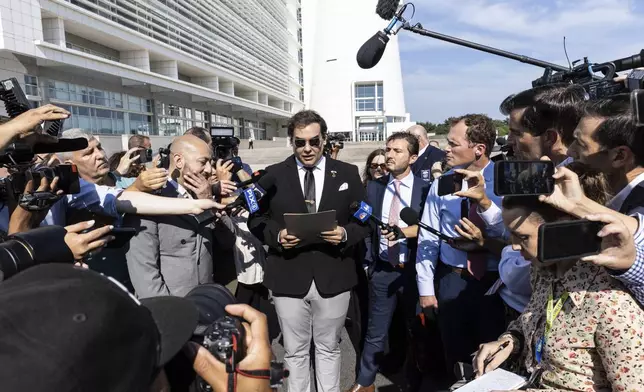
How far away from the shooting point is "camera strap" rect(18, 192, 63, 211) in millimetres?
1907

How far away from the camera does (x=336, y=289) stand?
285cm

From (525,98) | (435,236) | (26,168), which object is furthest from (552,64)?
(26,168)

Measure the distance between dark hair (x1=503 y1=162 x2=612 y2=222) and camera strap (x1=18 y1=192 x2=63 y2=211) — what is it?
6.31 feet

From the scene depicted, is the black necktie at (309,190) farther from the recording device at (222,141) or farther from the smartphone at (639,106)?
the smartphone at (639,106)

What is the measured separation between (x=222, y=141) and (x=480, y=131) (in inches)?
91.5

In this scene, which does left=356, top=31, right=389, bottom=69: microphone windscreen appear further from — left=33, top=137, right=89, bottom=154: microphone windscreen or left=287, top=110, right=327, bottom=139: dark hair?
left=33, top=137, right=89, bottom=154: microphone windscreen

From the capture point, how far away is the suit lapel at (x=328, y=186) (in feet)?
9.73

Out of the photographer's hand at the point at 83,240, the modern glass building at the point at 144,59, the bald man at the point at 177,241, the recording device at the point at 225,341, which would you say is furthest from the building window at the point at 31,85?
the recording device at the point at 225,341

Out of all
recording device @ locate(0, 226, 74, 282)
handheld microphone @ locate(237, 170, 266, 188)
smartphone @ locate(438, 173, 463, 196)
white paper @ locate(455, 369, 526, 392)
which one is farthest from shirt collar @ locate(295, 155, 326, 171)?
white paper @ locate(455, 369, 526, 392)

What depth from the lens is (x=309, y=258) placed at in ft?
9.41

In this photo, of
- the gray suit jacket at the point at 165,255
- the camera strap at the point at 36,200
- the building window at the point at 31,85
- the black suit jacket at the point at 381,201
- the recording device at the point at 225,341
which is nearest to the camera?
the recording device at the point at 225,341

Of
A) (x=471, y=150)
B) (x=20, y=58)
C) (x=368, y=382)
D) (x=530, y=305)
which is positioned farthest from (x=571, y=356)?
(x=20, y=58)

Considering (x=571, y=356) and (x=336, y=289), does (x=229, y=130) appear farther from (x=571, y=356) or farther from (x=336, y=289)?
(x=571, y=356)

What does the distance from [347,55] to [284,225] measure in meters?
43.3
